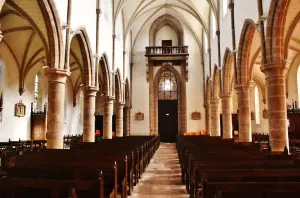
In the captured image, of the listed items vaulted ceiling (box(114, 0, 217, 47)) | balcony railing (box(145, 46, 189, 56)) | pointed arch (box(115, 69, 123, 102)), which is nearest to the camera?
pointed arch (box(115, 69, 123, 102))

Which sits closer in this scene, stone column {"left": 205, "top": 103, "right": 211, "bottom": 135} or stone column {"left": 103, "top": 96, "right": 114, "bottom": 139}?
stone column {"left": 103, "top": 96, "right": 114, "bottom": 139}

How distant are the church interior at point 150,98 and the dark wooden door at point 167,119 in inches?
3.9

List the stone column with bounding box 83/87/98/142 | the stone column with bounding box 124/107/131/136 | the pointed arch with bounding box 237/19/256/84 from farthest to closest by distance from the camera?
the stone column with bounding box 124/107/131/136, the stone column with bounding box 83/87/98/142, the pointed arch with bounding box 237/19/256/84

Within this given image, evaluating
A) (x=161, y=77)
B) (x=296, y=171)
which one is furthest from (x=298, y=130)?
(x=296, y=171)

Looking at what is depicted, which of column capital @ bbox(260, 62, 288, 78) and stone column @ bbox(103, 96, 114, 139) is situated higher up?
column capital @ bbox(260, 62, 288, 78)

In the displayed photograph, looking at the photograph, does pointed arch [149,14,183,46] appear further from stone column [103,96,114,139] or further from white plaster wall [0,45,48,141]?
white plaster wall [0,45,48,141]

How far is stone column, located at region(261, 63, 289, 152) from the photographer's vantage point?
8742 millimetres

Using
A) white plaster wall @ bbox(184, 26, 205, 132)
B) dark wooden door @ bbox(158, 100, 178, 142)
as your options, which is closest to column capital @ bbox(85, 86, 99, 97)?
dark wooden door @ bbox(158, 100, 178, 142)

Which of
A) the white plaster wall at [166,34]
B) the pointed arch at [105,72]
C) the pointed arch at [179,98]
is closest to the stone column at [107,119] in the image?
the pointed arch at [105,72]

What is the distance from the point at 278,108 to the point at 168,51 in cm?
1718

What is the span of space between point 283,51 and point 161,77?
17.1 metres

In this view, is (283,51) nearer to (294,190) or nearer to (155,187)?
(155,187)

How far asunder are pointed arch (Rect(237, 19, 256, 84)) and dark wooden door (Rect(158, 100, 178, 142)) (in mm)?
13268

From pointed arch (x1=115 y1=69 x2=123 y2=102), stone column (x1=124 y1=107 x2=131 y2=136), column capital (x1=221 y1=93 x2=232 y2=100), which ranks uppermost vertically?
pointed arch (x1=115 y1=69 x2=123 y2=102)
